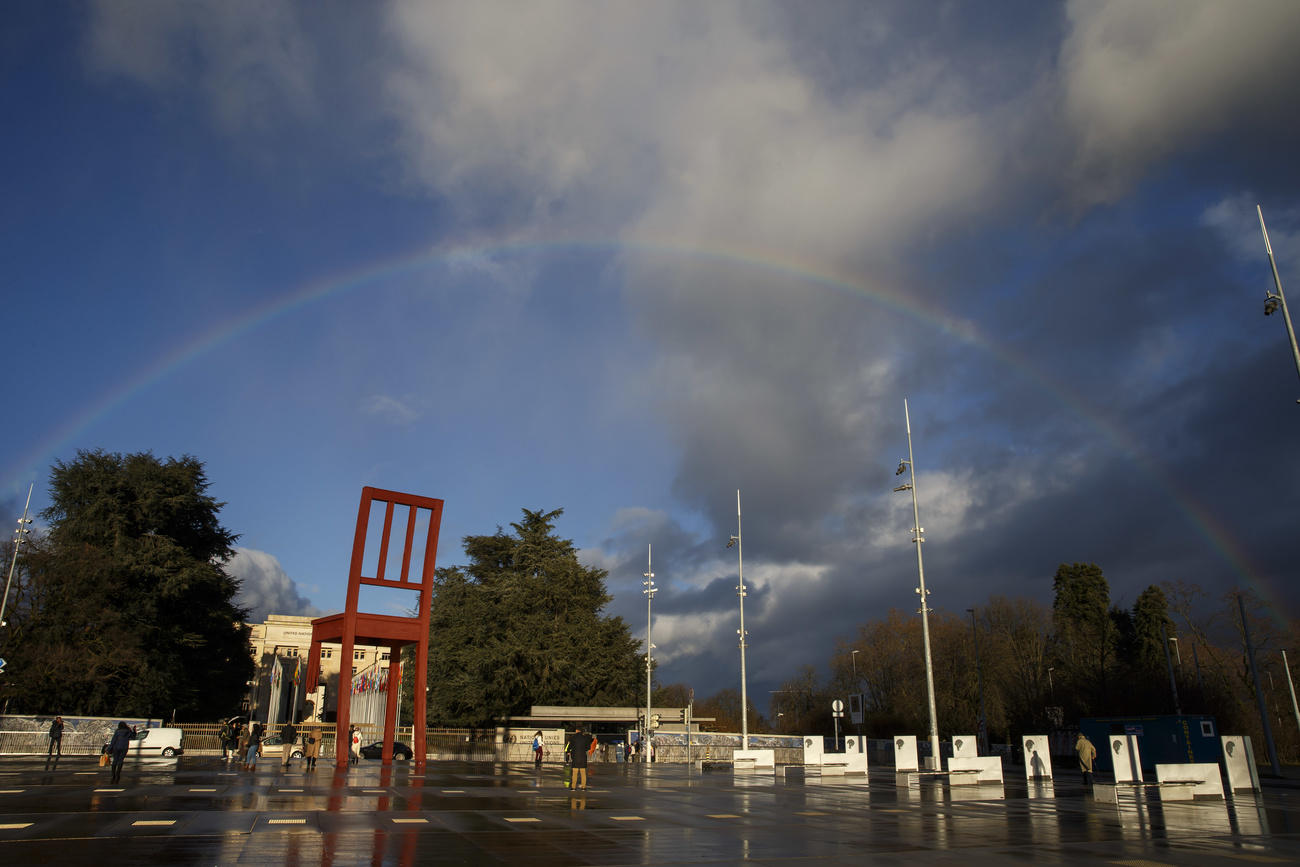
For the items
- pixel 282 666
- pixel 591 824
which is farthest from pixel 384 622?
pixel 282 666

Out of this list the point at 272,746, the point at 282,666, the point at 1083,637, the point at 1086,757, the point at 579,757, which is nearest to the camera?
the point at 579,757

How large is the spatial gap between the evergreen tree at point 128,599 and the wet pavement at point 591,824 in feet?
75.7

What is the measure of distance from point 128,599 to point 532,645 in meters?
23.6

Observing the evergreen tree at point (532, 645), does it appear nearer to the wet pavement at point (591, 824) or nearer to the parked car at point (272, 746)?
the parked car at point (272, 746)

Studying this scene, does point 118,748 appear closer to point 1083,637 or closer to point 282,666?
point 1083,637

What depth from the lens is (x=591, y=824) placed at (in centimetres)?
1320

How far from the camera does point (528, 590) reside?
180 ft

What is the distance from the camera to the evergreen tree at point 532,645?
52.5m

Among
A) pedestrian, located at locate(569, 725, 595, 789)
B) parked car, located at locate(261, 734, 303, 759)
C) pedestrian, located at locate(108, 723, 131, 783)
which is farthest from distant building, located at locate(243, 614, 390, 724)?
pedestrian, located at locate(569, 725, 595, 789)

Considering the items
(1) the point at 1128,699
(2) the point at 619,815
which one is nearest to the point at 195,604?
(2) the point at 619,815

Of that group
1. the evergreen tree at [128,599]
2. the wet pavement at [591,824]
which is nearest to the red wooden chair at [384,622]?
the wet pavement at [591,824]

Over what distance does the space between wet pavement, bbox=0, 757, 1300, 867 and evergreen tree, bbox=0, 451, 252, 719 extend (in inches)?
909

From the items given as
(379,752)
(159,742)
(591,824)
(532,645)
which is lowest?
(379,752)

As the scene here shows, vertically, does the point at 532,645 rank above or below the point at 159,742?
above
